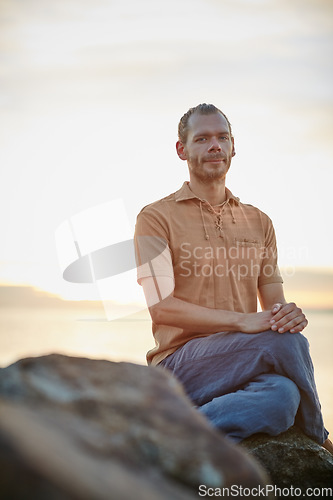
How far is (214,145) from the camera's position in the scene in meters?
4.23

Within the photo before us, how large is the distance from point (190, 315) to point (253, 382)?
634mm

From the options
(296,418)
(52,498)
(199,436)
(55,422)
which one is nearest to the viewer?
(52,498)

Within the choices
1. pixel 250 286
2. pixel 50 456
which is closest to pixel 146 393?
pixel 50 456

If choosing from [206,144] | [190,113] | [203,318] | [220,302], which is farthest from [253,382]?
[190,113]

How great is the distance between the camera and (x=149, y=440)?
61.2 inches

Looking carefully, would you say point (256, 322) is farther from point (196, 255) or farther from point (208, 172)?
point (208, 172)

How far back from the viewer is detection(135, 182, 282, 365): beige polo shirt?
392cm

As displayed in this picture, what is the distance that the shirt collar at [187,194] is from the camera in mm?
4250

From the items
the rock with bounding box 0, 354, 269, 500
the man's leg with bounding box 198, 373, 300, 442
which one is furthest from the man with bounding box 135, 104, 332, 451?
the rock with bounding box 0, 354, 269, 500

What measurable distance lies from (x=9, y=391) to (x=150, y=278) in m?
2.25

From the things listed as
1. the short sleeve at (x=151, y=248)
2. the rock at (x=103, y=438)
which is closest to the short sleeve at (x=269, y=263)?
the short sleeve at (x=151, y=248)

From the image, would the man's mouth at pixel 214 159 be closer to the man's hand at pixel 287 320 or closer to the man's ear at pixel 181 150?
the man's ear at pixel 181 150

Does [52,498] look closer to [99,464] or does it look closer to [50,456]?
[50,456]

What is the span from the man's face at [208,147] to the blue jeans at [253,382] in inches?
51.5
